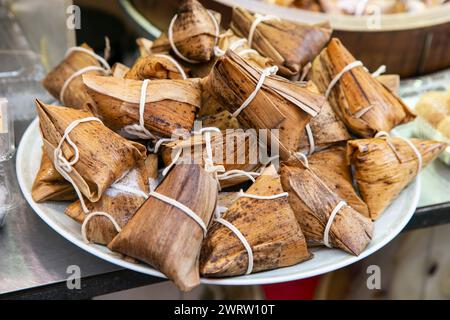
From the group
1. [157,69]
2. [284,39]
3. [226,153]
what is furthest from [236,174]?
[284,39]

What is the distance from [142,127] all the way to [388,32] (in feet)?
2.89

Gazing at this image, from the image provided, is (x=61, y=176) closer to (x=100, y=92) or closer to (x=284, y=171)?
(x=100, y=92)

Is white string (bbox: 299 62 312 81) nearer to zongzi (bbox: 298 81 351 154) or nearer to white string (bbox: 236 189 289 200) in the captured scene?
zongzi (bbox: 298 81 351 154)

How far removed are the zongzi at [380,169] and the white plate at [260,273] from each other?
0.03 metres

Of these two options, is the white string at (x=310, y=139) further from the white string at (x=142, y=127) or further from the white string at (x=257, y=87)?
the white string at (x=142, y=127)

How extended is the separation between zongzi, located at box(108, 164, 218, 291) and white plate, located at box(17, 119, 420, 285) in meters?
0.04

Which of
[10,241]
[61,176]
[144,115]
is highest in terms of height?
[144,115]

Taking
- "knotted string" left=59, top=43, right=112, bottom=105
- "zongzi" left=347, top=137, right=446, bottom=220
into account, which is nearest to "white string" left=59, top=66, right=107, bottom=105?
"knotted string" left=59, top=43, right=112, bottom=105

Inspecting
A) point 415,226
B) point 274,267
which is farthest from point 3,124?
point 415,226

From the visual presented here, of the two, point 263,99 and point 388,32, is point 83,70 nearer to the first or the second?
point 263,99

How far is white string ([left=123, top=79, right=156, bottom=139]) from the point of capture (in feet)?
4.20

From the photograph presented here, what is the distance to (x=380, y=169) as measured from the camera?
4.47 ft

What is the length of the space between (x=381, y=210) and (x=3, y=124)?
809 mm

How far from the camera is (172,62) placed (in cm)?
139
